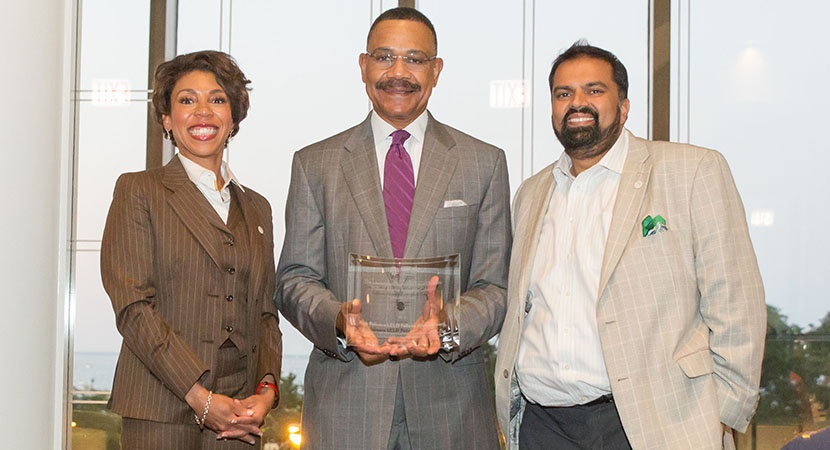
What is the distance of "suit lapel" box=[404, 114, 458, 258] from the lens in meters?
3.00

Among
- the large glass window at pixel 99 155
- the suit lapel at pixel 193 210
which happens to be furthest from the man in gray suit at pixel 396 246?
the large glass window at pixel 99 155

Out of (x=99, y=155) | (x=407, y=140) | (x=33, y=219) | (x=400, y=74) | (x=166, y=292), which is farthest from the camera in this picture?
(x=99, y=155)

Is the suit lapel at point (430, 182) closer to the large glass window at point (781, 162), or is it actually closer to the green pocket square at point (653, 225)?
the green pocket square at point (653, 225)

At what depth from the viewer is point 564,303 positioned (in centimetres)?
301

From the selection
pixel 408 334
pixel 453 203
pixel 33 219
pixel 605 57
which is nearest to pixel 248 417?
pixel 408 334

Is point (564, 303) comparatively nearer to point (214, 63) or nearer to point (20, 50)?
point (214, 63)

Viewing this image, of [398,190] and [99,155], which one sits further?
[99,155]

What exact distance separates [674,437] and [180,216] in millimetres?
1713

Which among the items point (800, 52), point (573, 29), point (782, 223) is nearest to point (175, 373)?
point (573, 29)

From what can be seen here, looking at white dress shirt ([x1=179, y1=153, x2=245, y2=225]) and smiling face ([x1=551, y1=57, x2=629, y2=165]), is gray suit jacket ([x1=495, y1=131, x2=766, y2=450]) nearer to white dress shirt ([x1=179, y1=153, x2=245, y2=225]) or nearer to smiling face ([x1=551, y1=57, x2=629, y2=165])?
smiling face ([x1=551, y1=57, x2=629, y2=165])

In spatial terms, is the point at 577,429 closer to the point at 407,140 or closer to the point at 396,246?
the point at 396,246

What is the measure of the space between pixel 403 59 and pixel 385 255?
0.68 meters

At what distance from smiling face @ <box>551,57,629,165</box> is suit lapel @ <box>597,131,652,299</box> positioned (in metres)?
0.12

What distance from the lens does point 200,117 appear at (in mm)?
3195
